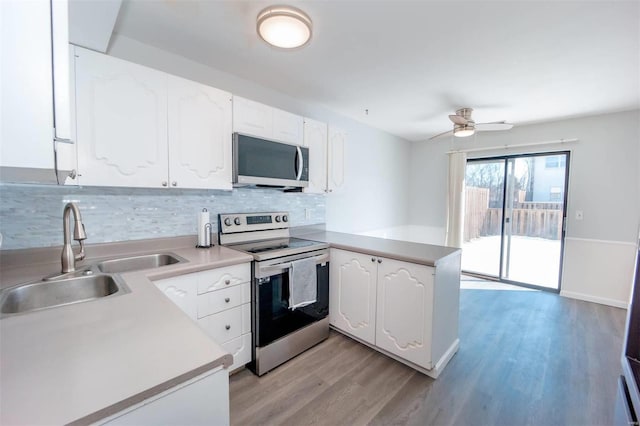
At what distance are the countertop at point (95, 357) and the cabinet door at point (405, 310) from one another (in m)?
1.49

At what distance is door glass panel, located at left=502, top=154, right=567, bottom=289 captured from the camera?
363cm

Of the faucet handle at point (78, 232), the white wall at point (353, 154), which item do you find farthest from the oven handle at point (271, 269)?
the white wall at point (353, 154)

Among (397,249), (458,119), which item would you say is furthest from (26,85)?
(458,119)

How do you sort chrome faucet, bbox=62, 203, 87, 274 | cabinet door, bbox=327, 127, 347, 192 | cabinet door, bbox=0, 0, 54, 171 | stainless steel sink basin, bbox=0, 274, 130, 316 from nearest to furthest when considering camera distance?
cabinet door, bbox=0, 0, 54, 171, stainless steel sink basin, bbox=0, 274, 130, 316, chrome faucet, bbox=62, 203, 87, 274, cabinet door, bbox=327, 127, 347, 192

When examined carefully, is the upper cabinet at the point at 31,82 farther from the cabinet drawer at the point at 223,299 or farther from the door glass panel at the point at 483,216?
the door glass panel at the point at 483,216

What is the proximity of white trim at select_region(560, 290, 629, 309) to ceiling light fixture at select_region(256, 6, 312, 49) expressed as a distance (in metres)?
4.43

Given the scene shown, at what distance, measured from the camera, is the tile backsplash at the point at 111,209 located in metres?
1.44

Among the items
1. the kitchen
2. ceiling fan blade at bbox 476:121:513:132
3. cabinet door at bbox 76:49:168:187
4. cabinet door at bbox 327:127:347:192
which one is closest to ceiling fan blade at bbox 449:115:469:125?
ceiling fan blade at bbox 476:121:513:132

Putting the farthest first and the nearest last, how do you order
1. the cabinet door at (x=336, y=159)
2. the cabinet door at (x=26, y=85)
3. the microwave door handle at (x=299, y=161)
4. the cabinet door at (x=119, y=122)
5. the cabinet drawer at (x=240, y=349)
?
1. the cabinet door at (x=336, y=159)
2. the microwave door handle at (x=299, y=161)
3. the cabinet drawer at (x=240, y=349)
4. the cabinet door at (x=119, y=122)
5. the cabinet door at (x=26, y=85)

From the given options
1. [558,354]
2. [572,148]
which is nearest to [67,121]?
[558,354]

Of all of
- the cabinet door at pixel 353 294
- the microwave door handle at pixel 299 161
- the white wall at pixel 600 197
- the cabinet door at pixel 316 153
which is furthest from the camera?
the white wall at pixel 600 197

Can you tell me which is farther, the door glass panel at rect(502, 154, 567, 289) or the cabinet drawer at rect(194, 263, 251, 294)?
the door glass panel at rect(502, 154, 567, 289)

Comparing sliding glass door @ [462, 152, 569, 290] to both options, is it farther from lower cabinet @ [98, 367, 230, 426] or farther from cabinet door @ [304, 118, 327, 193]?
lower cabinet @ [98, 367, 230, 426]

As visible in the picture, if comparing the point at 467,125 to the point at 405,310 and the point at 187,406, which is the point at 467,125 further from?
the point at 187,406
